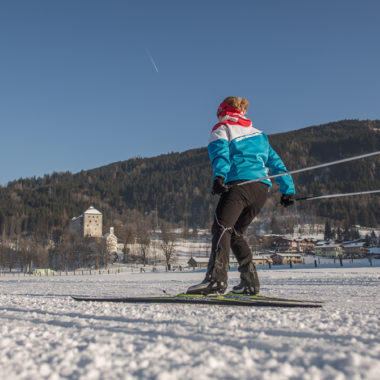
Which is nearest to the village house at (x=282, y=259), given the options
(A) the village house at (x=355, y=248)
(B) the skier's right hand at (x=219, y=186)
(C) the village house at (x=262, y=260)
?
(C) the village house at (x=262, y=260)

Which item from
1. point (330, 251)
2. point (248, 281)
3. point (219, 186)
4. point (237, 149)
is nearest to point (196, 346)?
point (219, 186)

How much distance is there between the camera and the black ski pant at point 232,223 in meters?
3.06

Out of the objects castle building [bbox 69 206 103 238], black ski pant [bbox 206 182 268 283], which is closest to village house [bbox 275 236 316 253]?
castle building [bbox 69 206 103 238]

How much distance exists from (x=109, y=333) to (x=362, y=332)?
1.24 m

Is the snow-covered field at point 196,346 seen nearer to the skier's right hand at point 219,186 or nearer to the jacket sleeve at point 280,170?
the skier's right hand at point 219,186

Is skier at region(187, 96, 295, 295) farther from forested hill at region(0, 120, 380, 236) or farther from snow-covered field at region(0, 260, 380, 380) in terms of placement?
forested hill at region(0, 120, 380, 236)

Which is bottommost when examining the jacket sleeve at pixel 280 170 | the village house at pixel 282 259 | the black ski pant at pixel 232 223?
the village house at pixel 282 259

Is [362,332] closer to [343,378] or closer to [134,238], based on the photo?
[343,378]

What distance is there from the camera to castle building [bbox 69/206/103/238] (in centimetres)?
12900

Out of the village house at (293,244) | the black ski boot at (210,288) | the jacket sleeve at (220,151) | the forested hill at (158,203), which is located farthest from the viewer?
the forested hill at (158,203)

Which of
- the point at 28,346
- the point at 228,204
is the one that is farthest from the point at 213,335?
the point at 228,204

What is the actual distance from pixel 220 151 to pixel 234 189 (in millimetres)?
373

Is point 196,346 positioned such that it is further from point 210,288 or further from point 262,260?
point 262,260

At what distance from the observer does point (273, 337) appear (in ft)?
5.23
